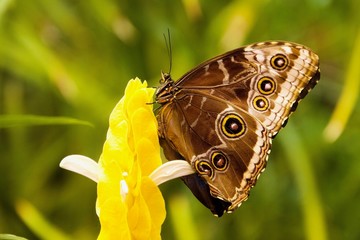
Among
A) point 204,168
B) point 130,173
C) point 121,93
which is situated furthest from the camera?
point 121,93

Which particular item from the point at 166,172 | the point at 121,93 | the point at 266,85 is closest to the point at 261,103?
the point at 266,85

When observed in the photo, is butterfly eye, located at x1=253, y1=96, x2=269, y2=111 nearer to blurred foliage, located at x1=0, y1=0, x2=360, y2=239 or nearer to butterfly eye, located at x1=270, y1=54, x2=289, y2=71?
butterfly eye, located at x1=270, y1=54, x2=289, y2=71

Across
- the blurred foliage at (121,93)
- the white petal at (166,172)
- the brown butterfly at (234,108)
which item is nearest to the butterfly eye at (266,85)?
the brown butterfly at (234,108)

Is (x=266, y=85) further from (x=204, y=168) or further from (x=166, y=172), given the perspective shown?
(x=166, y=172)

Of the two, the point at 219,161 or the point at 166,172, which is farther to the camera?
the point at 219,161

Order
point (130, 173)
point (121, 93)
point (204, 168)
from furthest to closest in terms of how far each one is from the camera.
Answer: point (121, 93)
point (204, 168)
point (130, 173)

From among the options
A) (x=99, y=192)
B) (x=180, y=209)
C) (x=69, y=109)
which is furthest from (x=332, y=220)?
(x=99, y=192)

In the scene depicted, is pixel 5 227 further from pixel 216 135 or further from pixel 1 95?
pixel 216 135
